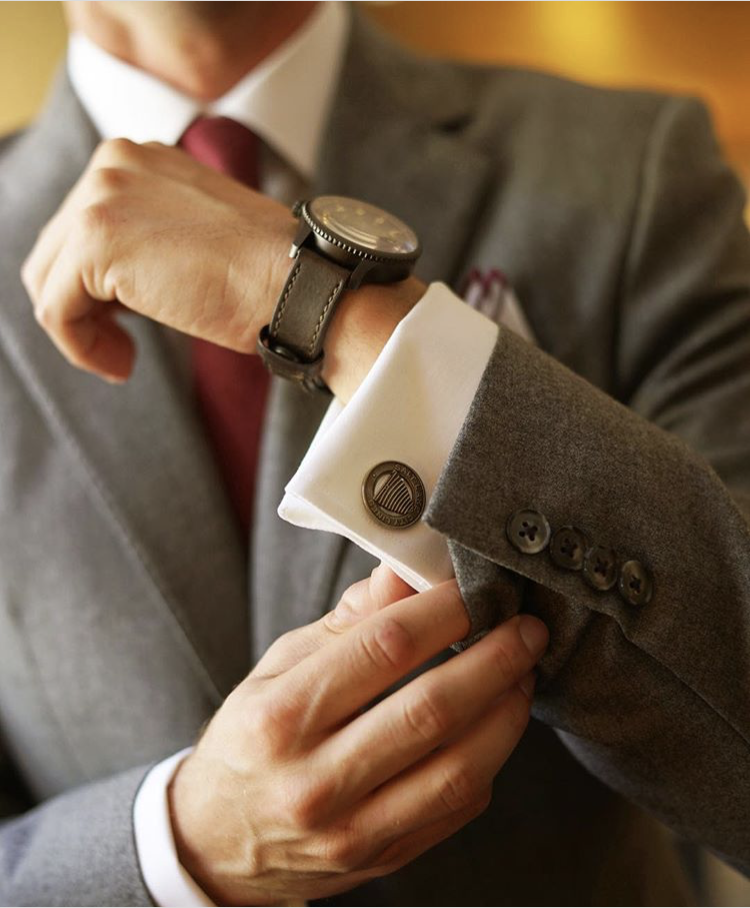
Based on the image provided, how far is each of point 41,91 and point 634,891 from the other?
0.89 meters

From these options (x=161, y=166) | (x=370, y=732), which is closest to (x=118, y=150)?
(x=161, y=166)

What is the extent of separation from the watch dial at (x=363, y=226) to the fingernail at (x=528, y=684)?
0.21 metres

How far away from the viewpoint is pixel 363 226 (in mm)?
439

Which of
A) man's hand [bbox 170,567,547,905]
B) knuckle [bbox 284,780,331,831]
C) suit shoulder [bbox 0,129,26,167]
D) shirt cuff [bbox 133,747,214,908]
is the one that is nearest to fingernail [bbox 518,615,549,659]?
man's hand [bbox 170,567,547,905]

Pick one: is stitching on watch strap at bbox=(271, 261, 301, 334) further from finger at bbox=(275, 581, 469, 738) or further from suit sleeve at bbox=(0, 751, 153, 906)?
suit sleeve at bbox=(0, 751, 153, 906)

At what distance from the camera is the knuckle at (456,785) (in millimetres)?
358

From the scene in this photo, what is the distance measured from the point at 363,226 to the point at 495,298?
8.8 inches

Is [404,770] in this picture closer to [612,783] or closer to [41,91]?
[612,783]

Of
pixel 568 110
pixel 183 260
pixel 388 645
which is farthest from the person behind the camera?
pixel 568 110

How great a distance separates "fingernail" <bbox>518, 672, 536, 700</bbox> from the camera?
0.38 meters

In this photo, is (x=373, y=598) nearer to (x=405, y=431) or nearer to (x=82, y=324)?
(x=405, y=431)

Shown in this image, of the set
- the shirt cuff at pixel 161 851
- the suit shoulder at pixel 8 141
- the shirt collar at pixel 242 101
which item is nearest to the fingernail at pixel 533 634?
the shirt cuff at pixel 161 851

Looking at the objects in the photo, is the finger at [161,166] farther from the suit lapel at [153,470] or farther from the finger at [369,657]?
the finger at [369,657]

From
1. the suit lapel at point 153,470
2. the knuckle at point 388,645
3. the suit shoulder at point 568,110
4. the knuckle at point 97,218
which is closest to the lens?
the knuckle at point 388,645
